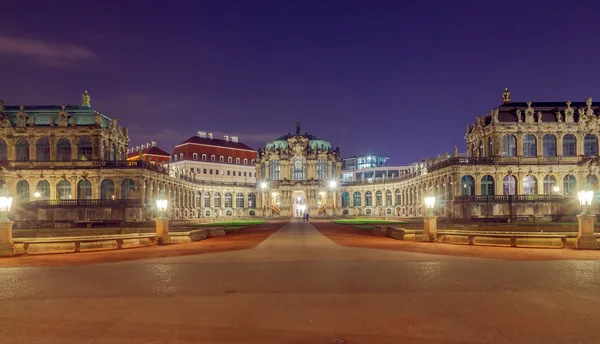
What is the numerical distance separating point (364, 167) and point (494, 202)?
10061 centimetres

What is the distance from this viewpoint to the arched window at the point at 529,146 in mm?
83750

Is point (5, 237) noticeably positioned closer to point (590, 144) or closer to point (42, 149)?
point (42, 149)

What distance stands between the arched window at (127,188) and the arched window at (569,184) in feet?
247

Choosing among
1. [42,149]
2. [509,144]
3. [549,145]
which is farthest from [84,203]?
[549,145]

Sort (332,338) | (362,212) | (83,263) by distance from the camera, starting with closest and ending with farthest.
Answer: (332,338) < (83,263) < (362,212)

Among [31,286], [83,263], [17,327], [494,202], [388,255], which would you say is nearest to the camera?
[17,327]

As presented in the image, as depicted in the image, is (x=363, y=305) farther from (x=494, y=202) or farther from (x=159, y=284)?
(x=494, y=202)

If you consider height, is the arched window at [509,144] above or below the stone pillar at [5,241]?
above

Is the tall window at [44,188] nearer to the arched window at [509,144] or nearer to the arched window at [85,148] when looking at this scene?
the arched window at [85,148]

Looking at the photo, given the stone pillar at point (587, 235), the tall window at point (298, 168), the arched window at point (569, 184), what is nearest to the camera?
the stone pillar at point (587, 235)

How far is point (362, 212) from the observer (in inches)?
4523

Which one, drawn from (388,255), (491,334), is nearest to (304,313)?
(491,334)

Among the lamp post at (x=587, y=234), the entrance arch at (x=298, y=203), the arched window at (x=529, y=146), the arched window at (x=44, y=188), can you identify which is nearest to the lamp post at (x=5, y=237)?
the lamp post at (x=587, y=234)

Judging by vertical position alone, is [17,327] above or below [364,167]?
below
